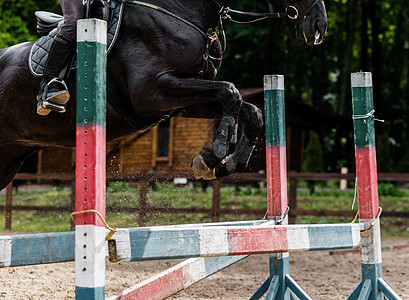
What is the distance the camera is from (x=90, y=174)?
205 centimetres

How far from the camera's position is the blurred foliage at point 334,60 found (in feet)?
61.1

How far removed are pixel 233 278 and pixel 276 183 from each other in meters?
2.40

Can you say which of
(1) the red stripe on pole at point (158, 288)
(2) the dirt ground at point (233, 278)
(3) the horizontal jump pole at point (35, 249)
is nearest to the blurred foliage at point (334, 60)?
(2) the dirt ground at point (233, 278)

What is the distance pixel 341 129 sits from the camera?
75.6 feet

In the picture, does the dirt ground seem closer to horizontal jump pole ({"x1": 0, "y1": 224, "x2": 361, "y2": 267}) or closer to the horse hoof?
the horse hoof

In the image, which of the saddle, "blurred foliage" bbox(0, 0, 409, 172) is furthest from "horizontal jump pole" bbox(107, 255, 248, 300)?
"blurred foliage" bbox(0, 0, 409, 172)

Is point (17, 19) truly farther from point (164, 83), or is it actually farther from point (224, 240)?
point (224, 240)

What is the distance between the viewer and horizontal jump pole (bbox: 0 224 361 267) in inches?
85.2

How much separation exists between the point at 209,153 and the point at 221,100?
311 mm

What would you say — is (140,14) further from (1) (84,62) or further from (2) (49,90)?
(1) (84,62)

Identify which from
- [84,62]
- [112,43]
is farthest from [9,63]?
[84,62]

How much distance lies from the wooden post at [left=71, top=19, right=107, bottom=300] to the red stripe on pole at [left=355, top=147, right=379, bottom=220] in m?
2.12

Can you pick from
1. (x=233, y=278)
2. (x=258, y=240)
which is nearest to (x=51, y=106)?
(x=258, y=240)

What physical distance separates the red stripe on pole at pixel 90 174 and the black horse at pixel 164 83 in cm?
118
